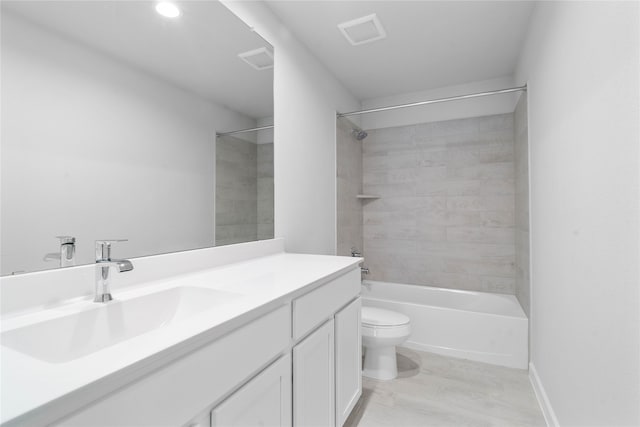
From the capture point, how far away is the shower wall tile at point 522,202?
90.5 inches

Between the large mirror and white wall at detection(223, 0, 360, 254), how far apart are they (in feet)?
0.79

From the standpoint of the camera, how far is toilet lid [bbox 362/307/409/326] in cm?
208

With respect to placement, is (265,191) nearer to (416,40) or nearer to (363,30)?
(363,30)

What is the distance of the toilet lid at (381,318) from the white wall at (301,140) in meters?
0.61

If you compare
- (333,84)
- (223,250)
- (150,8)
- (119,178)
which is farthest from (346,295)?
(333,84)

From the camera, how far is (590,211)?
1.10 meters

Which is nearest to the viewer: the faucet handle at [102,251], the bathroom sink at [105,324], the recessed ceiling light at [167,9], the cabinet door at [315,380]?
the bathroom sink at [105,324]

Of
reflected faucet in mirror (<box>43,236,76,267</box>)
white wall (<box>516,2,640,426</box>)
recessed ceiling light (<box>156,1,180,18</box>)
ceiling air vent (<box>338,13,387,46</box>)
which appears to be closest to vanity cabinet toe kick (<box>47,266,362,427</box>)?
reflected faucet in mirror (<box>43,236,76,267</box>)

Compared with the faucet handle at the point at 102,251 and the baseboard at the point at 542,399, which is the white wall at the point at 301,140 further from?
the baseboard at the point at 542,399

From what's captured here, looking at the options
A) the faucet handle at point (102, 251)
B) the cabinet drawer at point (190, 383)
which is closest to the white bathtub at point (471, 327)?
the cabinet drawer at point (190, 383)

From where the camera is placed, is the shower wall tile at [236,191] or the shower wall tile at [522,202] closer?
the shower wall tile at [236,191]

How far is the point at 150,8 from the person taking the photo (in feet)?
4.15

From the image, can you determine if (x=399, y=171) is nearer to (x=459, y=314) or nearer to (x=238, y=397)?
(x=459, y=314)

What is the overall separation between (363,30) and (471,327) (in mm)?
2319
